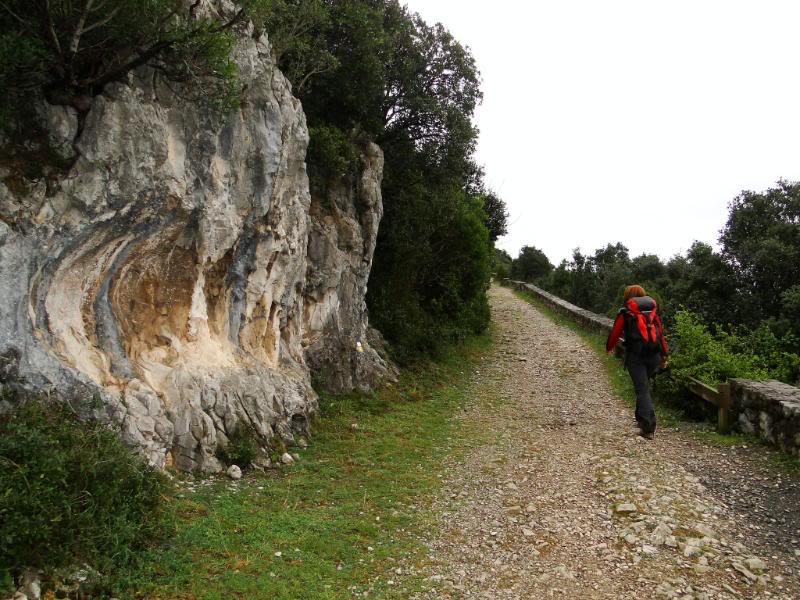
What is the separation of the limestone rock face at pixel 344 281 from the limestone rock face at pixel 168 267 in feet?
1.78

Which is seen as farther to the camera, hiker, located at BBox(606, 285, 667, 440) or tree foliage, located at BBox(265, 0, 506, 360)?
tree foliage, located at BBox(265, 0, 506, 360)

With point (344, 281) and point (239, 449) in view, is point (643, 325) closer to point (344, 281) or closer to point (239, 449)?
point (239, 449)

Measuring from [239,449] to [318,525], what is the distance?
1951 mm

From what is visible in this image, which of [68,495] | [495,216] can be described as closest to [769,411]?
[68,495]

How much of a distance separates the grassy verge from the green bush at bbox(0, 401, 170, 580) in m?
0.29

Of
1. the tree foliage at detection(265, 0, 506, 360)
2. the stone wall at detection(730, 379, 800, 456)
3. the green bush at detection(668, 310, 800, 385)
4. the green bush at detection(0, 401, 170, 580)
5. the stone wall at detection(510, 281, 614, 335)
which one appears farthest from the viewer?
the stone wall at detection(510, 281, 614, 335)

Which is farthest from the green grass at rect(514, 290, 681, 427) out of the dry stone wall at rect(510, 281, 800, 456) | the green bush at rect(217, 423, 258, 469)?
the green bush at rect(217, 423, 258, 469)

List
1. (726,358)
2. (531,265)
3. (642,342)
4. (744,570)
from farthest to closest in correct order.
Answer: (531,265) → (726,358) → (642,342) → (744,570)

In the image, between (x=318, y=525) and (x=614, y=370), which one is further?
(x=614, y=370)

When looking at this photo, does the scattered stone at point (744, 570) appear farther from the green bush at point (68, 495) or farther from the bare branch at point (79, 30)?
the bare branch at point (79, 30)

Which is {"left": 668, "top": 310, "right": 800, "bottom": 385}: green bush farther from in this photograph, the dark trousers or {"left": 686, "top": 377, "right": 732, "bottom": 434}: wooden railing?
the dark trousers

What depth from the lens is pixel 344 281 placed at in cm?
1216

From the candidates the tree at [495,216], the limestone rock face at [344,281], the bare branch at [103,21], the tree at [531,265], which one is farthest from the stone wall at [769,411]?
the tree at [531,265]

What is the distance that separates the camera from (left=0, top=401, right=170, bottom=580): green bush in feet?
13.1
